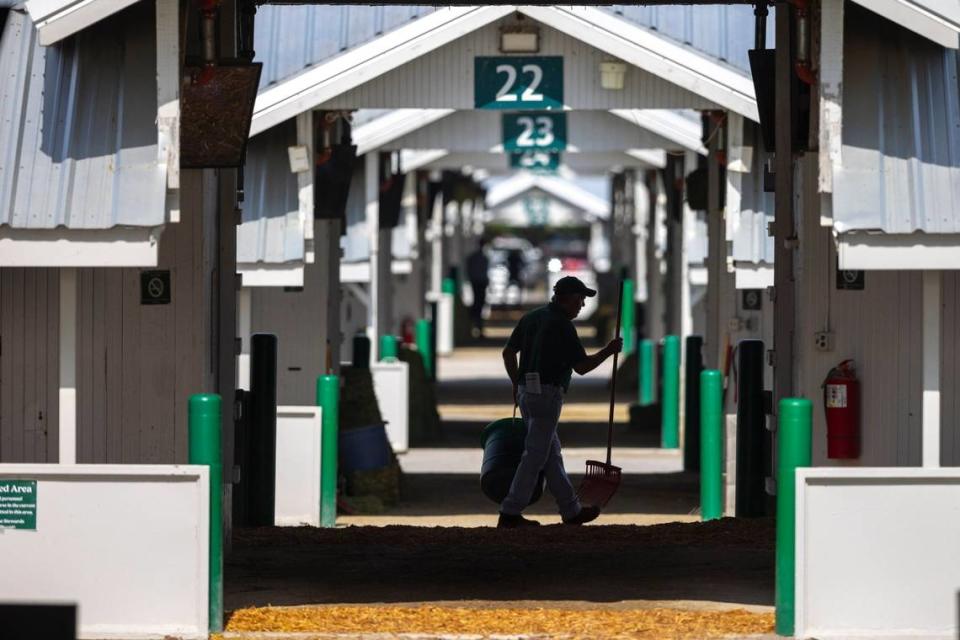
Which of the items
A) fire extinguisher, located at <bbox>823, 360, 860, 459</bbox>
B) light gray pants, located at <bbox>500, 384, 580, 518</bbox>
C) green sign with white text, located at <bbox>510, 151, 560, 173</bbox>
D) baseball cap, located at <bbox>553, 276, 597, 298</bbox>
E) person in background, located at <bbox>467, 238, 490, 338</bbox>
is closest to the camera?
fire extinguisher, located at <bbox>823, 360, 860, 459</bbox>

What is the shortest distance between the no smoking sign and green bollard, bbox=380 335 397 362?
1076cm

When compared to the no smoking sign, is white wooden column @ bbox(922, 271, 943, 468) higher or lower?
lower

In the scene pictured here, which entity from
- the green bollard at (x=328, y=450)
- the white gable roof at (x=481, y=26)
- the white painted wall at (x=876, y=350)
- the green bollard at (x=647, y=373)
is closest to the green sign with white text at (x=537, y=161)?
the green bollard at (x=647, y=373)

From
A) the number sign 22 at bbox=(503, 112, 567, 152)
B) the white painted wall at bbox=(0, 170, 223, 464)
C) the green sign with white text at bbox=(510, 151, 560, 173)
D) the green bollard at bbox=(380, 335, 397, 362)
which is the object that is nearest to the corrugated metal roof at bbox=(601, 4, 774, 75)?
the number sign 22 at bbox=(503, 112, 567, 152)

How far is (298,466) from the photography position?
15.2 metres

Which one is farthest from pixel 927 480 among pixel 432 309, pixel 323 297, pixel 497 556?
pixel 432 309

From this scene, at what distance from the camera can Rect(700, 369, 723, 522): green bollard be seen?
15.3 metres

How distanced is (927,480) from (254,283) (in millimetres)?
7979

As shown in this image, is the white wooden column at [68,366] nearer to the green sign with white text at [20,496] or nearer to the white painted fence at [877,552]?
the green sign with white text at [20,496]

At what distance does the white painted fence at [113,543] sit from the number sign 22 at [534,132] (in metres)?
11.2

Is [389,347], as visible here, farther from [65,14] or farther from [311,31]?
[65,14]

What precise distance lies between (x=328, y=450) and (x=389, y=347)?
257 inches

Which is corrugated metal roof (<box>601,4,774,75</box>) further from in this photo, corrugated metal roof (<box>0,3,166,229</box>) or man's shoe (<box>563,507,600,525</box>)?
corrugated metal roof (<box>0,3,166,229</box>)

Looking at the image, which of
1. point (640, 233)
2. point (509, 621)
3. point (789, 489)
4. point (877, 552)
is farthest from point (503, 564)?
point (640, 233)
